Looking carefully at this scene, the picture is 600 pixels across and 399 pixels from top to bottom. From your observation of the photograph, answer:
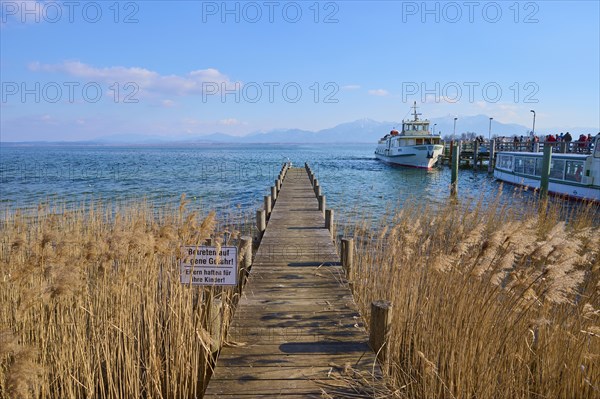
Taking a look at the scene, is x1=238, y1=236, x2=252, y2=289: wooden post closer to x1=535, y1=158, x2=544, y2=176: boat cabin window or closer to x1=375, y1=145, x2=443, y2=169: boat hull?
x1=535, y1=158, x2=544, y2=176: boat cabin window

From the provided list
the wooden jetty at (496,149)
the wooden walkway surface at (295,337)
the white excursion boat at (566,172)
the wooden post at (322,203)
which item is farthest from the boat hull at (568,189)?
the wooden walkway surface at (295,337)

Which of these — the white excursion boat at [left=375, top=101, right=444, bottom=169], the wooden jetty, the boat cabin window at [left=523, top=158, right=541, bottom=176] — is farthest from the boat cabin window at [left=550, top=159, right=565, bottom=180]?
the white excursion boat at [left=375, top=101, right=444, bottom=169]

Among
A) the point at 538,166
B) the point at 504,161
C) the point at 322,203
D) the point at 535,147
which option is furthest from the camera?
the point at 535,147

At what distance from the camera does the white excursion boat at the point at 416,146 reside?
41.1 m

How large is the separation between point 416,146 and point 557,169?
2016 centimetres

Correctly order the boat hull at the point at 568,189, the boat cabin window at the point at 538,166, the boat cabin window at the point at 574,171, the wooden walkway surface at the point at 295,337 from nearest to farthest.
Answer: the wooden walkway surface at the point at 295,337 < the boat hull at the point at 568,189 < the boat cabin window at the point at 574,171 < the boat cabin window at the point at 538,166

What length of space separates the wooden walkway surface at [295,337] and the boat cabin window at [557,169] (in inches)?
770

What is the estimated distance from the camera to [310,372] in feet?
11.2

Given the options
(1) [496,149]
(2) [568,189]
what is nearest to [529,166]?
(2) [568,189]

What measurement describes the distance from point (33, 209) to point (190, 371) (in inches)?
645

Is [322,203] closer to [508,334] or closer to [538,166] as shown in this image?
[508,334]

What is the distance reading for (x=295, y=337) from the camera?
4.03m

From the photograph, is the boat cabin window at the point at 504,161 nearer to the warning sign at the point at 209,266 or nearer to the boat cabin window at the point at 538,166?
the boat cabin window at the point at 538,166

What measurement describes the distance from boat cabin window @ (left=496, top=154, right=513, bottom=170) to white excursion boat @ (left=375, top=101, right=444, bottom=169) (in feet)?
31.1
